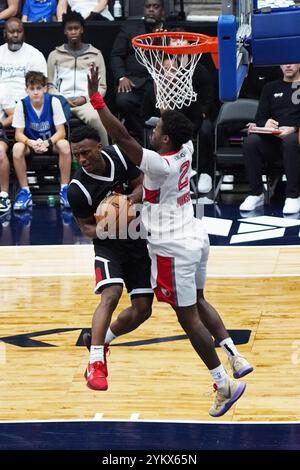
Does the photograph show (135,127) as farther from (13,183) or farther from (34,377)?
(34,377)

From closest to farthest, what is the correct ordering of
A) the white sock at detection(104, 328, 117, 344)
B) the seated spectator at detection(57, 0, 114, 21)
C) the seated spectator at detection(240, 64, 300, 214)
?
the white sock at detection(104, 328, 117, 344) < the seated spectator at detection(240, 64, 300, 214) < the seated spectator at detection(57, 0, 114, 21)

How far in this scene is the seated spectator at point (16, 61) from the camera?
1288 centimetres

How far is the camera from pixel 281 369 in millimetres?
7895

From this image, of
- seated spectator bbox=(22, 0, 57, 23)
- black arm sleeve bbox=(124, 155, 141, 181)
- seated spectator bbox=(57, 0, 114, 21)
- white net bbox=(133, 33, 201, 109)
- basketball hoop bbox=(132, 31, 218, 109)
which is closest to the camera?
black arm sleeve bbox=(124, 155, 141, 181)

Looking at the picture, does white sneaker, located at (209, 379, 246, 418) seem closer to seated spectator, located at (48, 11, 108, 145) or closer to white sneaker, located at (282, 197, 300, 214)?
white sneaker, located at (282, 197, 300, 214)

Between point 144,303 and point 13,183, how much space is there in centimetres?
629

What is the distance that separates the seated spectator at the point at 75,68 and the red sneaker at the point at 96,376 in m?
6.21

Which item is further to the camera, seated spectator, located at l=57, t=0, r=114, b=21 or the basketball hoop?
seated spectator, located at l=57, t=0, r=114, b=21

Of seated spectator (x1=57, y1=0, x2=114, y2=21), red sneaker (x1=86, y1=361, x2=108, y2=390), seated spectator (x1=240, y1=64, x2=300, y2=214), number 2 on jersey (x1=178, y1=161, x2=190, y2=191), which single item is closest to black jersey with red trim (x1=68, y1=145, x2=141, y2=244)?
number 2 on jersey (x1=178, y1=161, x2=190, y2=191)

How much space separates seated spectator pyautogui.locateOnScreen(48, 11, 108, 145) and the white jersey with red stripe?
19.8 ft

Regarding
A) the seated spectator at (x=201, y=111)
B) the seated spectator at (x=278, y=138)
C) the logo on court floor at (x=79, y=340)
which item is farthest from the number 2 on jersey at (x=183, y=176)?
the seated spectator at (x=201, y=111)

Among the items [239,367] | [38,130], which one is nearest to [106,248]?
[239,367]

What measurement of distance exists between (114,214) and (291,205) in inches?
207

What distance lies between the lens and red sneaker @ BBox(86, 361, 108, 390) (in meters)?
6.73
